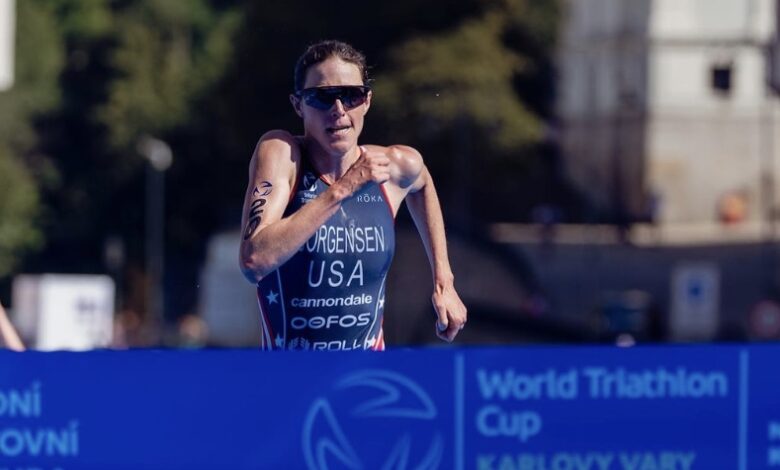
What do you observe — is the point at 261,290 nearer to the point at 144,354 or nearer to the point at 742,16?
the point at 144,354

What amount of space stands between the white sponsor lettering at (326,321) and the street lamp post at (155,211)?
75.0m

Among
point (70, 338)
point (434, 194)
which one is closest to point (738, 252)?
point (70, 338)

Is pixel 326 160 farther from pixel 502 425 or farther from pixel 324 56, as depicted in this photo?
pixel 502 425

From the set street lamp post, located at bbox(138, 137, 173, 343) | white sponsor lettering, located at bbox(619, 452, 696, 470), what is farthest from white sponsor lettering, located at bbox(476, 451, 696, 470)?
street lamp post, located at bbox(138, 137, 173, 343)

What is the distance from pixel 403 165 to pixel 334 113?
0.37m

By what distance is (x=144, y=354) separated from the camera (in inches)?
259

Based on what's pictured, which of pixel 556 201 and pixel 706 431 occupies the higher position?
pixel 556 201

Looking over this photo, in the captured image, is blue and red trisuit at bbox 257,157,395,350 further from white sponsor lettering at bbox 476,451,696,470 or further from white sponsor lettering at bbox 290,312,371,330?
white sponsor lettering at bbox 476,451,696,470

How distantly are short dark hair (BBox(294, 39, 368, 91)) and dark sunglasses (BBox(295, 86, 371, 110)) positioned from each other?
8 centimetres

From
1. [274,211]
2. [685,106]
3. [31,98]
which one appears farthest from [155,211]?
[274,211]

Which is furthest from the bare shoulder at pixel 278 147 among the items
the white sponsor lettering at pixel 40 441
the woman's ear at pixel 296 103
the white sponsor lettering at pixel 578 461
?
the white sponsor lettering at pixel 578 461

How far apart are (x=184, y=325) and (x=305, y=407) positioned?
36576 mm

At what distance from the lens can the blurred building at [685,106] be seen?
67.2 meters

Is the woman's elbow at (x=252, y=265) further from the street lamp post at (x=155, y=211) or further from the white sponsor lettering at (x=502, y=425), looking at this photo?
the street lamp post at (x=155, y=211)
